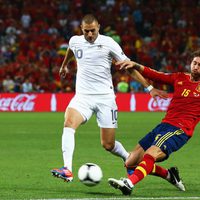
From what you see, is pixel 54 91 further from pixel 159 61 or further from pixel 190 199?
pixel 190 199

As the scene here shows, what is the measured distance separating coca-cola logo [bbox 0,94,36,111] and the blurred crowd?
389 millimetres

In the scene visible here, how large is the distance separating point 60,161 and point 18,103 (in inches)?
630

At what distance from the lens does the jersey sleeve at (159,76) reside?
8.48 metres

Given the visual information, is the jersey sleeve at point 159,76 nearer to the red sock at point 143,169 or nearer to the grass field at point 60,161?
the red sock at point 143,169

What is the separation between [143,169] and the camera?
26.0ft

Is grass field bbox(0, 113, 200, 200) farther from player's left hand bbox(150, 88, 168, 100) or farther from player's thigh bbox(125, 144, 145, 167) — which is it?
player's left hand bbox(150, 88, 168, 100)

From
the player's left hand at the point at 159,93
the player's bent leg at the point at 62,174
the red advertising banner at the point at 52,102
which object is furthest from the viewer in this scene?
the red advertising banner at the point at 52,102

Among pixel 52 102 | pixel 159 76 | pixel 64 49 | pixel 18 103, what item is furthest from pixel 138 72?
pixel 64 49

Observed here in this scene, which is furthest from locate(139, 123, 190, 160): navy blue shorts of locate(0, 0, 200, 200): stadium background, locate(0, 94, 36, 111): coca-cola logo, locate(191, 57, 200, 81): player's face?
locate(0, 94, 36, 111): coca-cola logo

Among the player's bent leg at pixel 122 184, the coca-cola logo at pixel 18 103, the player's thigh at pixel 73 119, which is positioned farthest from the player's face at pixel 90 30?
the coca-cola logo at pixel 18 103

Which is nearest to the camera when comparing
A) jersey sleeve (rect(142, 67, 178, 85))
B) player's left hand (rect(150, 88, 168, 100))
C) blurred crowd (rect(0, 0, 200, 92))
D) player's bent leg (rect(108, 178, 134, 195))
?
player's bent leg (rect(108, 178, 134, 195))

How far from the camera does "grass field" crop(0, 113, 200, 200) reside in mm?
8406

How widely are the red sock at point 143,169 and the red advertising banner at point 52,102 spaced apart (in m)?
19.5

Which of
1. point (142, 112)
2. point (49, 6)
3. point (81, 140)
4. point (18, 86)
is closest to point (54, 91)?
point (18, 86)
